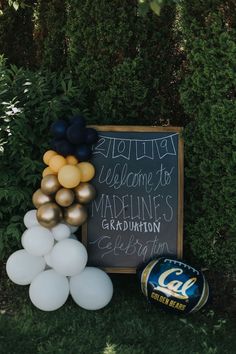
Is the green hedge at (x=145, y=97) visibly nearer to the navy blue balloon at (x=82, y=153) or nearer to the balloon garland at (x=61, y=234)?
the balloon garland at (x=61, y=234)

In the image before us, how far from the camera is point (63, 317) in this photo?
4023mm

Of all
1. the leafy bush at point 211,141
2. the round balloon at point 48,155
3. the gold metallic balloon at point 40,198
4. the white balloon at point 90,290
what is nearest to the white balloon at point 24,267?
the white balloon at point 90,290

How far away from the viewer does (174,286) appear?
398cm

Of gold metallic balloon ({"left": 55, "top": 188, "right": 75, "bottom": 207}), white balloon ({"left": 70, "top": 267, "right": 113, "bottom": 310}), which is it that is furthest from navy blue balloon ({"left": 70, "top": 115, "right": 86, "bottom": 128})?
white balloon ({"left": 70, "top": 267, "right": 113, "bottom": 310})

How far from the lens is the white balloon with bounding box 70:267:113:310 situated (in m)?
4.02

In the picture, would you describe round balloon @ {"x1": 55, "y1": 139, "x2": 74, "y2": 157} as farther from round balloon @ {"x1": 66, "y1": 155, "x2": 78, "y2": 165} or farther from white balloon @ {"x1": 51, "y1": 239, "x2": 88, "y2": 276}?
white balloon @ {"x1": 51, "y1": 239, "x2": 88, "y2": 276}

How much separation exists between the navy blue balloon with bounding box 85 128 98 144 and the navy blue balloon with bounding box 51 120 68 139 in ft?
0.58

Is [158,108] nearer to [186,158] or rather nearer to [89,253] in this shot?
[186,158]

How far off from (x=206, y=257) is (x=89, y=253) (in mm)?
940

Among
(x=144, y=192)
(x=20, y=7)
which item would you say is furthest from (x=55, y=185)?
(x=20, y=7)

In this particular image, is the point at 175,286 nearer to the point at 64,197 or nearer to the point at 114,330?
the point at 114,330

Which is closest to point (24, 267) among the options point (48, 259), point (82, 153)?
point (48, 259)

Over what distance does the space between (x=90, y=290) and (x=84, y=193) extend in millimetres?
734

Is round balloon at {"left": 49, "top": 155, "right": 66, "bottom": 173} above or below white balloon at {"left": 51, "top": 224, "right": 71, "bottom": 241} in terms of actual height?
above
